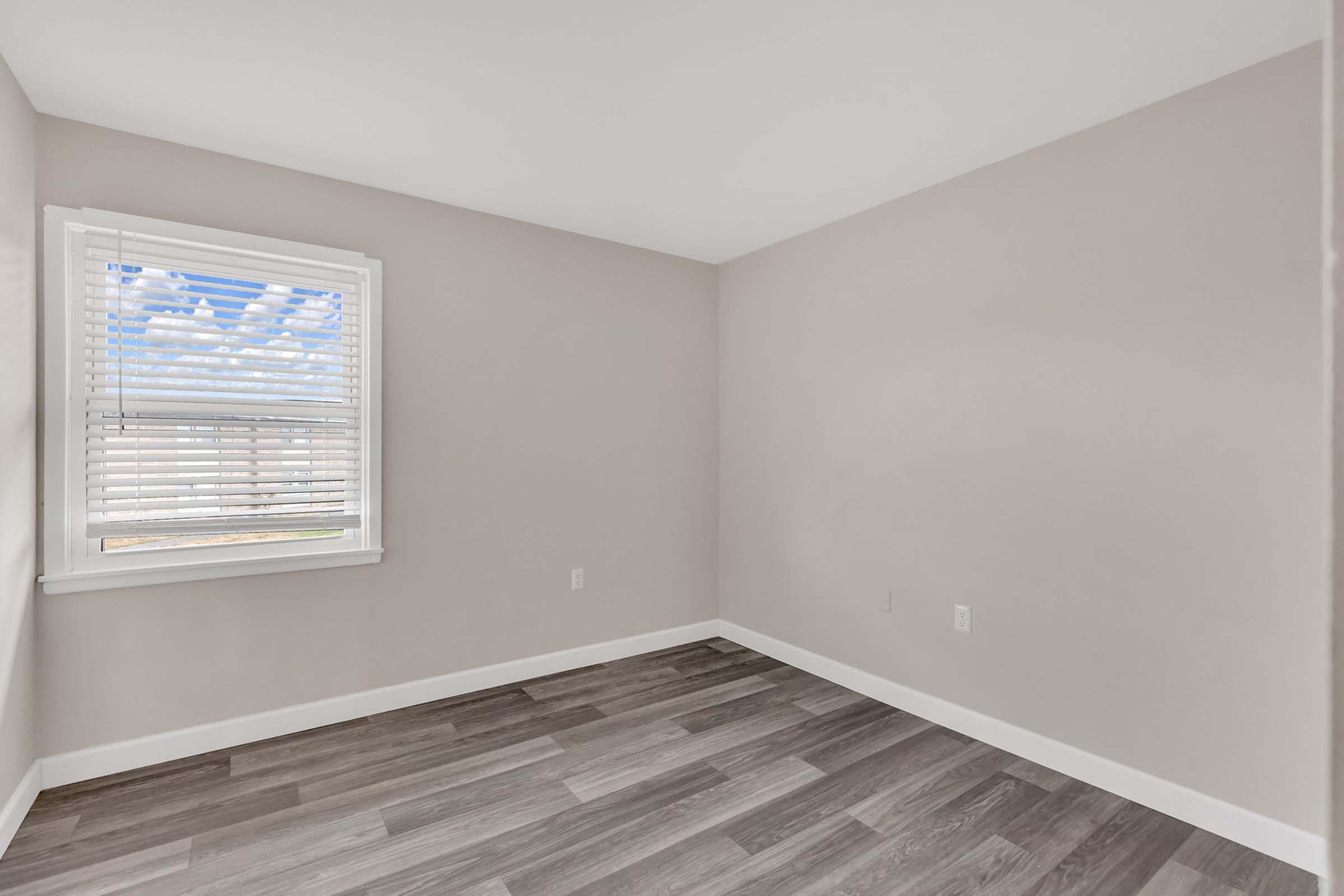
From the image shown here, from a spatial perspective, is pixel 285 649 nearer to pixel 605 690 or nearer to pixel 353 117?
pixel 605 690

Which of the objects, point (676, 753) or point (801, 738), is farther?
point (801, 738)

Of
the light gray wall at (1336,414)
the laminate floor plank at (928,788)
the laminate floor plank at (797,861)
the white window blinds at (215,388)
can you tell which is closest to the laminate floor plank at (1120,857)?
the laminate floor plank at (928,788)

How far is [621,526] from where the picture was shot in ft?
12.7

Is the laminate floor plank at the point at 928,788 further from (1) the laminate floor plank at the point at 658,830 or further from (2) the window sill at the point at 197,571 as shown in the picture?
(2) the window sill at the point at 197,571

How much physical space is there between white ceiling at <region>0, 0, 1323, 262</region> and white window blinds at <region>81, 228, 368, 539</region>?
486 mm

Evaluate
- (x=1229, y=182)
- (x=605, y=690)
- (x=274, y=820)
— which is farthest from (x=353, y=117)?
(x=1229, y=182)

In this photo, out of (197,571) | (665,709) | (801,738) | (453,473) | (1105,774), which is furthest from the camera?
(453,473)

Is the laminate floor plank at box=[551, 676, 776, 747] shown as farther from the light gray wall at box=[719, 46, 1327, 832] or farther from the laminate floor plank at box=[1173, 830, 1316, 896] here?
the laminate floor plank at box=[1173, 830, 1316, 896]

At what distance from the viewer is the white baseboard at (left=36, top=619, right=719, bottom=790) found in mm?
2490

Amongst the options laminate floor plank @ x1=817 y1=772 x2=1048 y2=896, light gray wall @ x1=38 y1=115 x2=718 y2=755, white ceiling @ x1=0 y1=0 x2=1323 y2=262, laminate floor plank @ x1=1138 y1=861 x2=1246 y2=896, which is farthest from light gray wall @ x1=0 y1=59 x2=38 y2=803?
laminate floor plank @ x1=1138 y1=861 x2=1246 y2=896

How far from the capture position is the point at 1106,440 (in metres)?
2.44

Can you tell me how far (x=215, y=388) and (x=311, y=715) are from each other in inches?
55.8

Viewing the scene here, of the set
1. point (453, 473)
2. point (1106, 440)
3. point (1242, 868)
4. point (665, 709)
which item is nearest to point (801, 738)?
point (665, 709)

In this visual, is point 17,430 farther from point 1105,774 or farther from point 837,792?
point 1105,774
